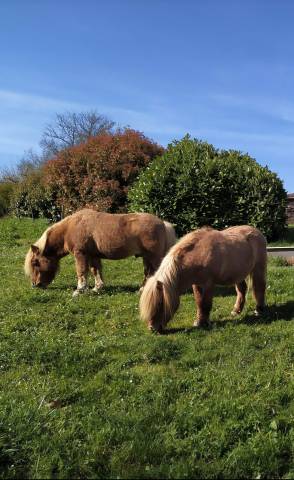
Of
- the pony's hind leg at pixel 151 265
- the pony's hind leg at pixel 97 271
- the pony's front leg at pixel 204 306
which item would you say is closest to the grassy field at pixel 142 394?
the pony's front leg at pixel 204 306

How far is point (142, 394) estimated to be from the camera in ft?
17.4

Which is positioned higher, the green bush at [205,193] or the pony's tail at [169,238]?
the green bush at [205,193]

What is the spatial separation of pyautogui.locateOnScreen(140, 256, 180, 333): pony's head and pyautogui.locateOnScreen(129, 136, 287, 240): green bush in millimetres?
10749

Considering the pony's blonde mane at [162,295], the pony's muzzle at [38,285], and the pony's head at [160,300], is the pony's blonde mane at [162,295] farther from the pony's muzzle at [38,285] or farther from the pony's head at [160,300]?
the pony's muzzle at [38,285]

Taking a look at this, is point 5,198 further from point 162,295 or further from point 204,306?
point 162,295

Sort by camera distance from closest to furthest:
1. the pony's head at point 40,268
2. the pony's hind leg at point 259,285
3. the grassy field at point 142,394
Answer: the grassy field at point 142,394, the pony's hind leg at point 259,285, the pony's head at point 40,268

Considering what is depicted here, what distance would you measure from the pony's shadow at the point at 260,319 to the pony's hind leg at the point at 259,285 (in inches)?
5.5

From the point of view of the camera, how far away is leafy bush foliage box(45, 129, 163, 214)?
23.1 metres

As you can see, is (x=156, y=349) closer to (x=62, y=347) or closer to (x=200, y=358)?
(x=200, y=358)

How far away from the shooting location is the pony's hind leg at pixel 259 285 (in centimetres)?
827

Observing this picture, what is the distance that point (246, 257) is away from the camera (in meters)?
8.01

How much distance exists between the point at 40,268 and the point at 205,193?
888 centimetres

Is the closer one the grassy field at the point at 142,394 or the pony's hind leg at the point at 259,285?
the grassy field at the point at 142,394

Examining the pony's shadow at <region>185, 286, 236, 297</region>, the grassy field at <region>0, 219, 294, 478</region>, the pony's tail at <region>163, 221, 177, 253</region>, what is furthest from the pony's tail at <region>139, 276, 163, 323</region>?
the pony's tail at <region>163, 221, 177, 253</region>
